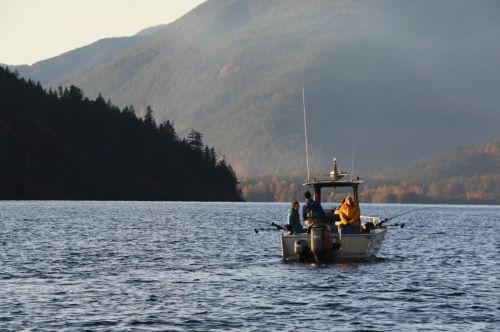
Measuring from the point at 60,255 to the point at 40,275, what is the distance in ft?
41.0

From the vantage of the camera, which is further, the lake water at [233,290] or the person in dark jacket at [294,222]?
the person in dark jacket at [294,222]

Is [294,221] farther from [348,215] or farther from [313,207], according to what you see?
[348,215]

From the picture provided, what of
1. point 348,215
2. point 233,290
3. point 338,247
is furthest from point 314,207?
point 233,290

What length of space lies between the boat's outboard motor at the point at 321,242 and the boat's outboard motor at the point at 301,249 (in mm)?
419

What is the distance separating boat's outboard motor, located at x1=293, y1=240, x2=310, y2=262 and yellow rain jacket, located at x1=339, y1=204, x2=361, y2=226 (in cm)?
235

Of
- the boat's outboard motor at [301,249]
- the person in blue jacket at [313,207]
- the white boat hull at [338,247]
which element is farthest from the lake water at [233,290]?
the person in blue jacket at [313,207]

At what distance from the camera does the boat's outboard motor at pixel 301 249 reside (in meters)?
48.9

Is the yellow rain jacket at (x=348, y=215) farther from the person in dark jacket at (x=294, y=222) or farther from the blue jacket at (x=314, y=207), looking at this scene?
Result: the person in dark jacket at (x=294, y=222)

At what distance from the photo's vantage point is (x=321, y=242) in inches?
1903

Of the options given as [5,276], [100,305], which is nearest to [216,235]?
[5,276]

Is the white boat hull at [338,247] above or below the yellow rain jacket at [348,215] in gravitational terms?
below

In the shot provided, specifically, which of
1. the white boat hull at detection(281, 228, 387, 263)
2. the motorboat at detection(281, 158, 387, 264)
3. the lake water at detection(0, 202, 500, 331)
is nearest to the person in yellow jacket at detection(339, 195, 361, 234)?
the motorboat at detection(281, 158, 387, 264)

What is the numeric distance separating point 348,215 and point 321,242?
253 centimetres

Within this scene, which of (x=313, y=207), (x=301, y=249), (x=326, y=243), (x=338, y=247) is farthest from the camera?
(x=313, y=207)
